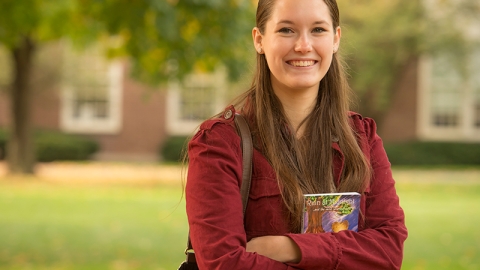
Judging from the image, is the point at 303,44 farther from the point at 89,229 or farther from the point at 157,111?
the point at 157,111

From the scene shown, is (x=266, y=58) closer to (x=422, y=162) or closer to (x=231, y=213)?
(x=231, y=213)

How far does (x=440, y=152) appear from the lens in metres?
→ 27.2

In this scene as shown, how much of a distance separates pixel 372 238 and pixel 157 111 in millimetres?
26797

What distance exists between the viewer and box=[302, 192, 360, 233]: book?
2264 mm

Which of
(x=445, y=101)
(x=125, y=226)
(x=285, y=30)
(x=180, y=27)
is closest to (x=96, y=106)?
(x=445, y=101)

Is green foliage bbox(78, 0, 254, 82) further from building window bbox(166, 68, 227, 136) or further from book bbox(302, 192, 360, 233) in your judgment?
building window bbox(166, 68, 227, 136)

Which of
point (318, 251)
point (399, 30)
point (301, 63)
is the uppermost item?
point (399, 30)

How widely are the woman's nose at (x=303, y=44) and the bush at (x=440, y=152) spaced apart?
2485 centimetres

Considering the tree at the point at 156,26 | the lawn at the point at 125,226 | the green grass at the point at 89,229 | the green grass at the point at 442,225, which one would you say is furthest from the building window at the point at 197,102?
the tree at the point at 156,26

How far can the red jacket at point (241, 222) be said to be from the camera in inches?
86.5

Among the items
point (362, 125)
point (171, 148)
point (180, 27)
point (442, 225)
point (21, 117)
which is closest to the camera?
point (362, 125)

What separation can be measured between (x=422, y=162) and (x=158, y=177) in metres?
10.0

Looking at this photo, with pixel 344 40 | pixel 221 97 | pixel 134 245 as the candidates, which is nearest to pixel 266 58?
pixel 344 40

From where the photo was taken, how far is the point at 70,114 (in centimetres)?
2895
